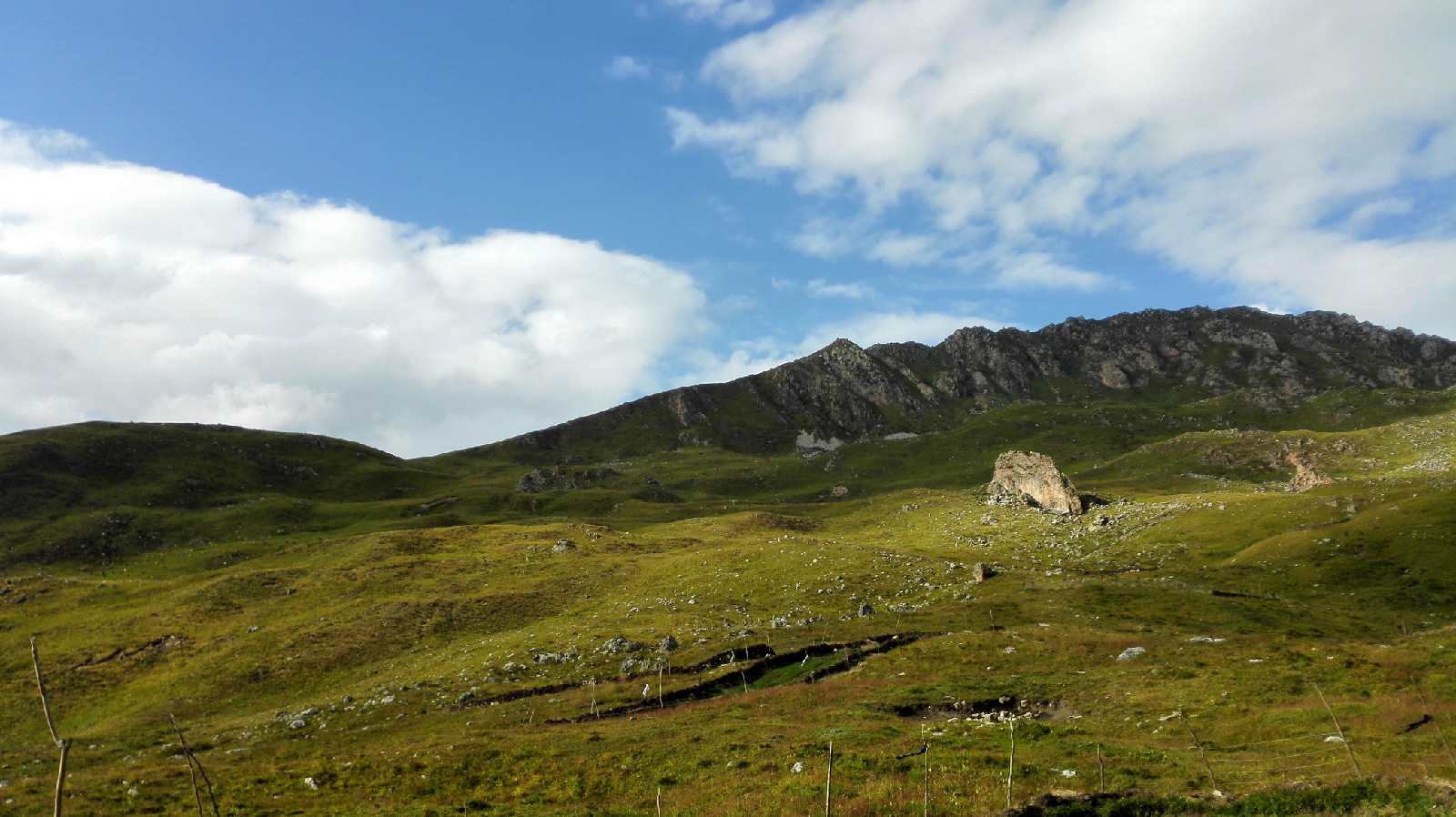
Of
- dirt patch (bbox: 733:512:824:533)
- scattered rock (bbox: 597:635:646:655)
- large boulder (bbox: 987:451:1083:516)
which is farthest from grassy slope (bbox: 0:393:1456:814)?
dirt patch (bbox: 733:512:824:533)

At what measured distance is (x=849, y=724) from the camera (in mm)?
33969

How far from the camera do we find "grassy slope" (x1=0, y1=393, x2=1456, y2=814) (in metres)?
28.2

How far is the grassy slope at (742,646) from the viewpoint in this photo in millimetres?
28234

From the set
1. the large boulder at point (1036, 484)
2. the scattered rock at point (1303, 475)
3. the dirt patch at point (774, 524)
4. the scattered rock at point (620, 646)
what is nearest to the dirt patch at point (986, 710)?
the scattered rock at point (620, 646)

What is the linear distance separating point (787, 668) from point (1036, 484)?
91682 millimetres

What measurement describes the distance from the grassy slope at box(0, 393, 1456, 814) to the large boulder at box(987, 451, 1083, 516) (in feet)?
15.4

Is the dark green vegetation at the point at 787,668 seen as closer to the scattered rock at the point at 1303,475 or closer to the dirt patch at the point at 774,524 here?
the scattered rock at the point at 1303,475

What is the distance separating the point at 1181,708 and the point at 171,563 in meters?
169

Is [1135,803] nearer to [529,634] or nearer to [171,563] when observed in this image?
[529,634]

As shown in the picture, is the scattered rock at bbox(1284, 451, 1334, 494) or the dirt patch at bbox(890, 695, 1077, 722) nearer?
the dirt patch at bbox(890, 695, 1077, 722)

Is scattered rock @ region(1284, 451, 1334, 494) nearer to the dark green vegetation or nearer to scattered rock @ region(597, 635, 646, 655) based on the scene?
the dark green vegetation

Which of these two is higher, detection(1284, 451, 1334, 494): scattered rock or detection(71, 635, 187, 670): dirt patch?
detection(1284, 451, 1334, 494): scattered rock

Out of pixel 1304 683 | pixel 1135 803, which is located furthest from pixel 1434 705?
pixel 1135 803

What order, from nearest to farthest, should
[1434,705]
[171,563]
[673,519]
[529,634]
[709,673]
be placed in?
[1434,705]
[709,673]
[529,634]
[171,563]
[673,519]
